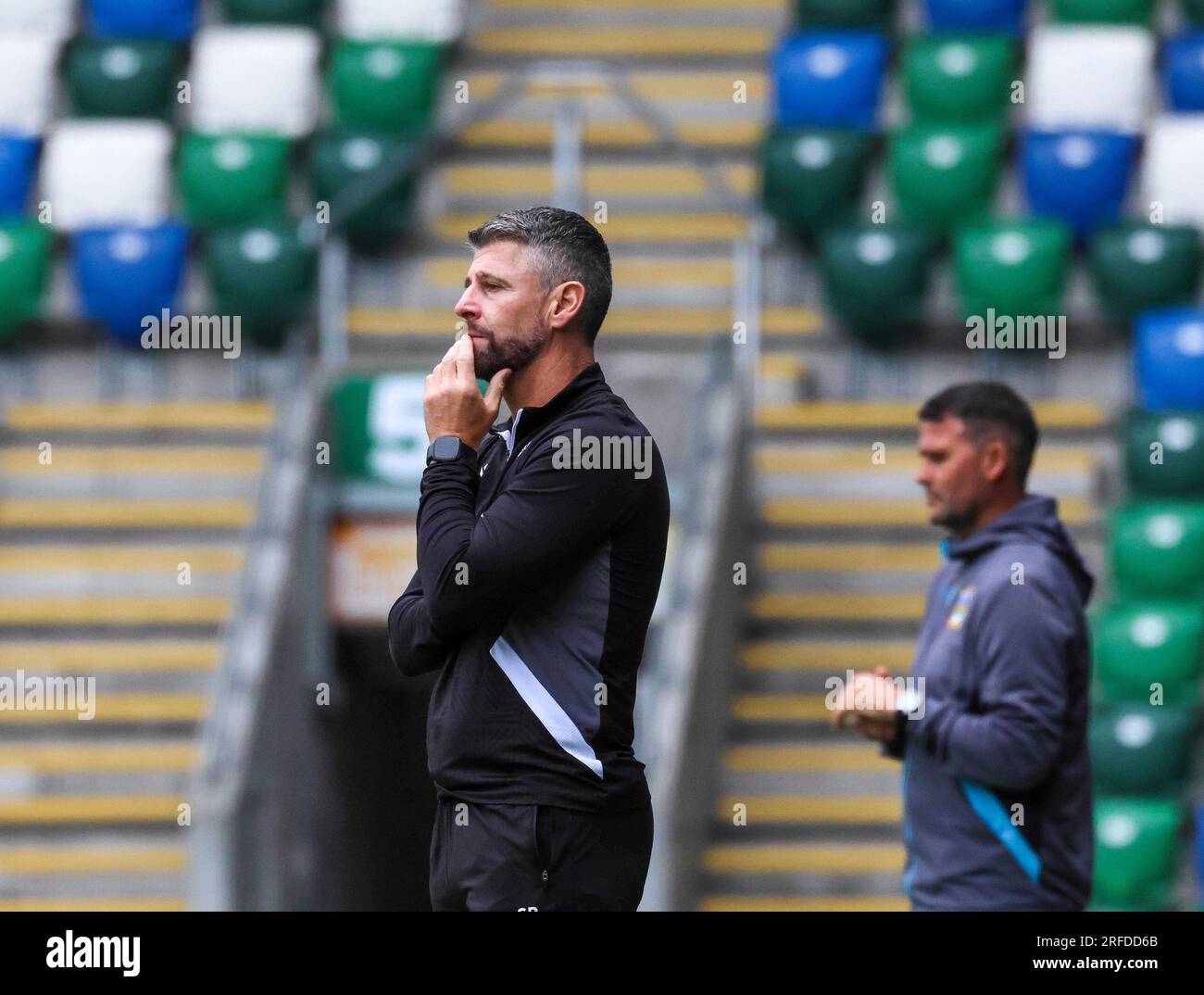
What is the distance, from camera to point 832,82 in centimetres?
1057

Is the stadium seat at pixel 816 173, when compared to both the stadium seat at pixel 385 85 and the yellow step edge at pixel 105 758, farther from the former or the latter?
the yellow step edge at pixel 105 758

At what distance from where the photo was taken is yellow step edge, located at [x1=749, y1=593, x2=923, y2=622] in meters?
9.04

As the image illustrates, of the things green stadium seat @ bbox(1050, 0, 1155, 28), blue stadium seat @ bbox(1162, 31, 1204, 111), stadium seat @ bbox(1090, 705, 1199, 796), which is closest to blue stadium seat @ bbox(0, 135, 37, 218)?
green stadium seat @ bbox(1050, 0, 1155, 28)

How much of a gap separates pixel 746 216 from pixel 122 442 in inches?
111

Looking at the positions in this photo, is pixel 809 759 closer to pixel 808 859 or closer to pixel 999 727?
pixel 808 859

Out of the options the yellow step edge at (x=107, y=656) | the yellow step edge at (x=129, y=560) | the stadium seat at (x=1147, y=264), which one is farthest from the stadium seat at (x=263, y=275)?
the stadium seat at (x=1147, y=264)

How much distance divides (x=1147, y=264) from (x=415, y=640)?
6.61m

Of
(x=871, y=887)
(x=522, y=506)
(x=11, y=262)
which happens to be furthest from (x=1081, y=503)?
(x=522, y=506)

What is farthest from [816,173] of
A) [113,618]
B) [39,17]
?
[39,17]

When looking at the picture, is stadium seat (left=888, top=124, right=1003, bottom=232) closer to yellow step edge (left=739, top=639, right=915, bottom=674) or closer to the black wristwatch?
yellow step edge (left=739, top=639, right=915, bottom=674)

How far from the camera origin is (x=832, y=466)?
9352 mm

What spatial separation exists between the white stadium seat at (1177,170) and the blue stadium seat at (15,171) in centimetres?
509

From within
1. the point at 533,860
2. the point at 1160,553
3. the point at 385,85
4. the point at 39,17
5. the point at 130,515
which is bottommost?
the point at 533,860

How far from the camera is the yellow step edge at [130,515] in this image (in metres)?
9.70
